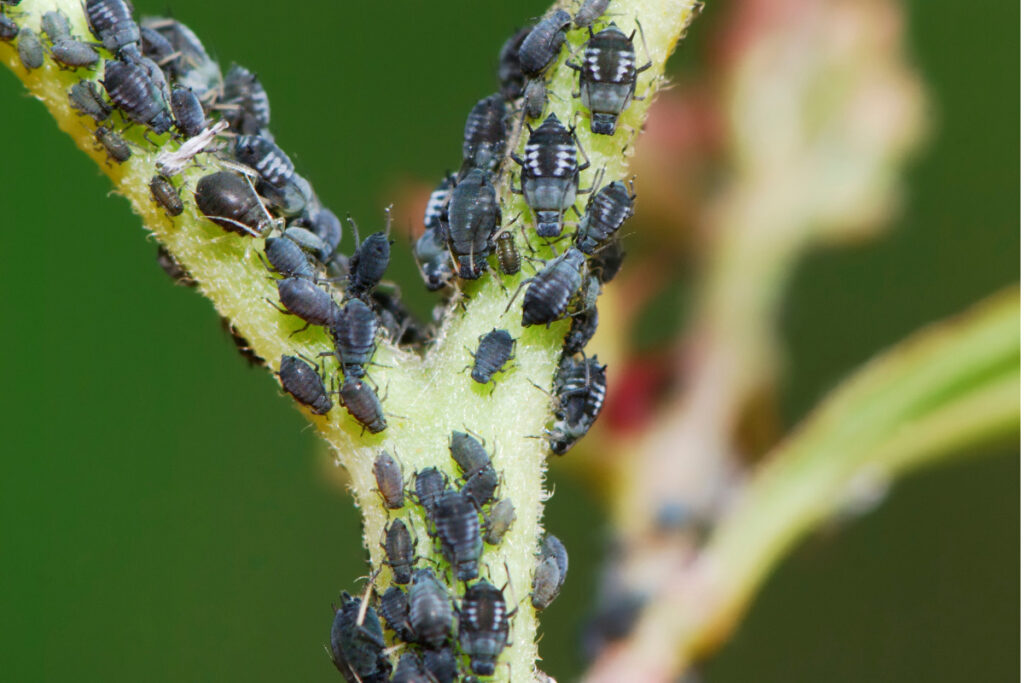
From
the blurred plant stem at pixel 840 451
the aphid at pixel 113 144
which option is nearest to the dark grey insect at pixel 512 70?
the aphid at pixel 113 144

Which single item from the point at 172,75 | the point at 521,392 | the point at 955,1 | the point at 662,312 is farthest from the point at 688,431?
the point at 955,1

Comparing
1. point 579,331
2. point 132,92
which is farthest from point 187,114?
point 579,331

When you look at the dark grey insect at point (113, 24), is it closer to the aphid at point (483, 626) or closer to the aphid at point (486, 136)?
the aphid at point (486, 136)

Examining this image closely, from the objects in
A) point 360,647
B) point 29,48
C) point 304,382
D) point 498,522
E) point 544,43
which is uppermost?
point 544,43

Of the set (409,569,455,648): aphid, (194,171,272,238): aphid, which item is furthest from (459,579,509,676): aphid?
(194,171,272,238): aphid

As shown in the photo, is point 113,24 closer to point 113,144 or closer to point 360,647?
point 113,144

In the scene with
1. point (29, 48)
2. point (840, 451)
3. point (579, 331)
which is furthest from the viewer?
point (840, 451)

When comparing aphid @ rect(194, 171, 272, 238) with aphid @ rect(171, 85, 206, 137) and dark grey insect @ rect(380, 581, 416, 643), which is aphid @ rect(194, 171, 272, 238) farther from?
dark grey insect @ rect(380, 581, 416, 643)
